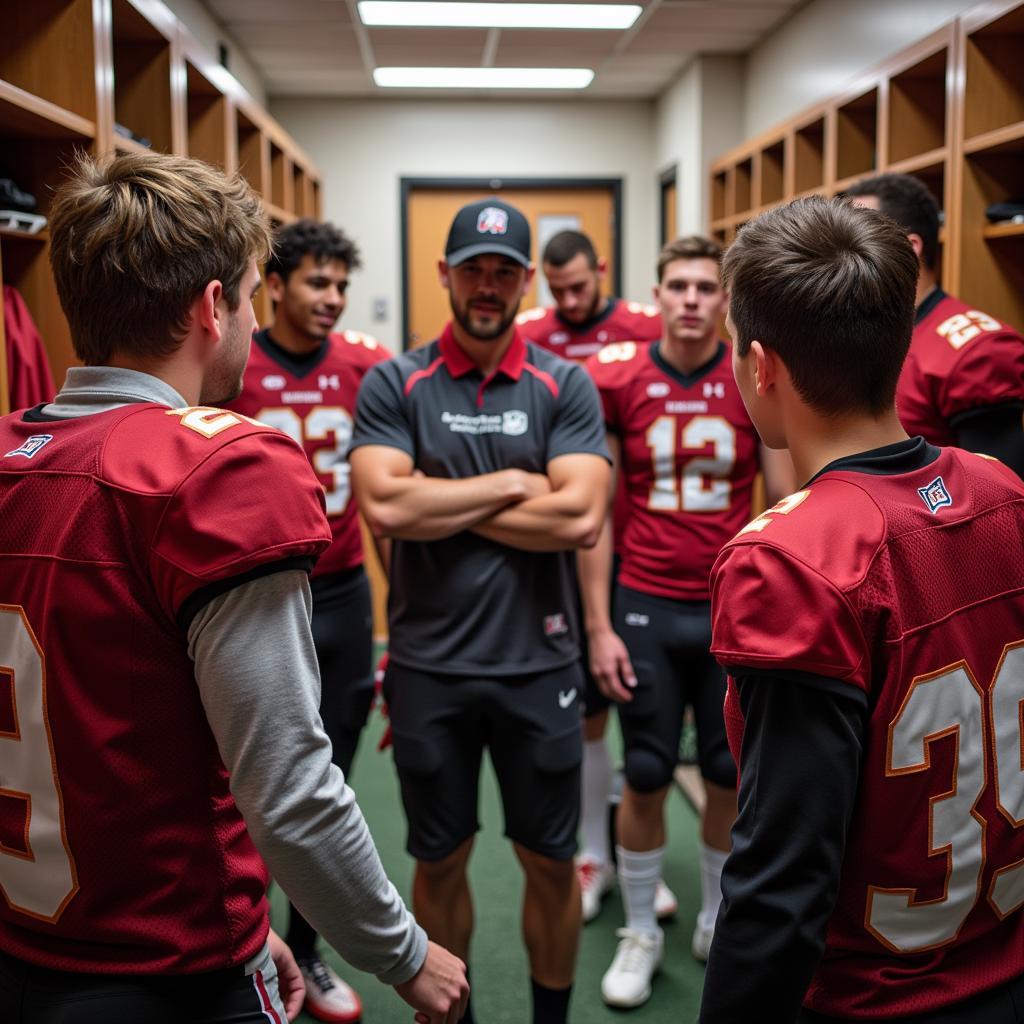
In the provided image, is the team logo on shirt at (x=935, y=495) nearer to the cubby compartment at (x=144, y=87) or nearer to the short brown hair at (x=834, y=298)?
the short brown hair at (x=834, y=298)

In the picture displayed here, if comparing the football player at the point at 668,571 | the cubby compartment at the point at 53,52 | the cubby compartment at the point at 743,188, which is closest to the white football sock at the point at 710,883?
the football player at the point at 668,571

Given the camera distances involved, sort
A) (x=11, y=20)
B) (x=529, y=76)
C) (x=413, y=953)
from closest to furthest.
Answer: (x=413, y=953), (x=11, y=20), (x=529, y=76)

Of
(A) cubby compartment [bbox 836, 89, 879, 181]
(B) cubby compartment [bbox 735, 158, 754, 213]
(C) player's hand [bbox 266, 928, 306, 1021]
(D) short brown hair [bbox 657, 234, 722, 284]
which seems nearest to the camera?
(C) player's hand [bbox 266, 928, 306, 1021]

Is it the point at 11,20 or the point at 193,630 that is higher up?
the point at 11,20

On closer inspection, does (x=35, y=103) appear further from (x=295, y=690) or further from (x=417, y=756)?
(x=295, y=690)

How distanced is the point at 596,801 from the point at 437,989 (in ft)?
6.41

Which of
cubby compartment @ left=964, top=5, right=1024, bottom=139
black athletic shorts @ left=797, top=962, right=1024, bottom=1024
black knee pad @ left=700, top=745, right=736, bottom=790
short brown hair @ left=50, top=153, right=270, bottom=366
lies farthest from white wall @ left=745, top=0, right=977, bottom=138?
black athletic shorts @ left=797, top=962, right=1024, bottom=1024

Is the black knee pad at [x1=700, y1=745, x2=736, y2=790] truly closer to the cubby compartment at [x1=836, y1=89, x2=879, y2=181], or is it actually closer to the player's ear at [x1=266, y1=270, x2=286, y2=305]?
the player's ear at [x1=266, y1=270, x2=286, y2=305]

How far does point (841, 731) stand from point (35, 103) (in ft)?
6.44

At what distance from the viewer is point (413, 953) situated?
3.55 feet

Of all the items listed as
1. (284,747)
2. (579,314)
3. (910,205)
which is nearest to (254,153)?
(579,314)

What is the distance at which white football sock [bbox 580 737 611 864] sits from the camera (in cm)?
295

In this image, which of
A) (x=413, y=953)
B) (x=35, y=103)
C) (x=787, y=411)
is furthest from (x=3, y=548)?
(x=35, y=103)

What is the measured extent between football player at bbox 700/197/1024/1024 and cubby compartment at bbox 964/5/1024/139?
84.4 inches
